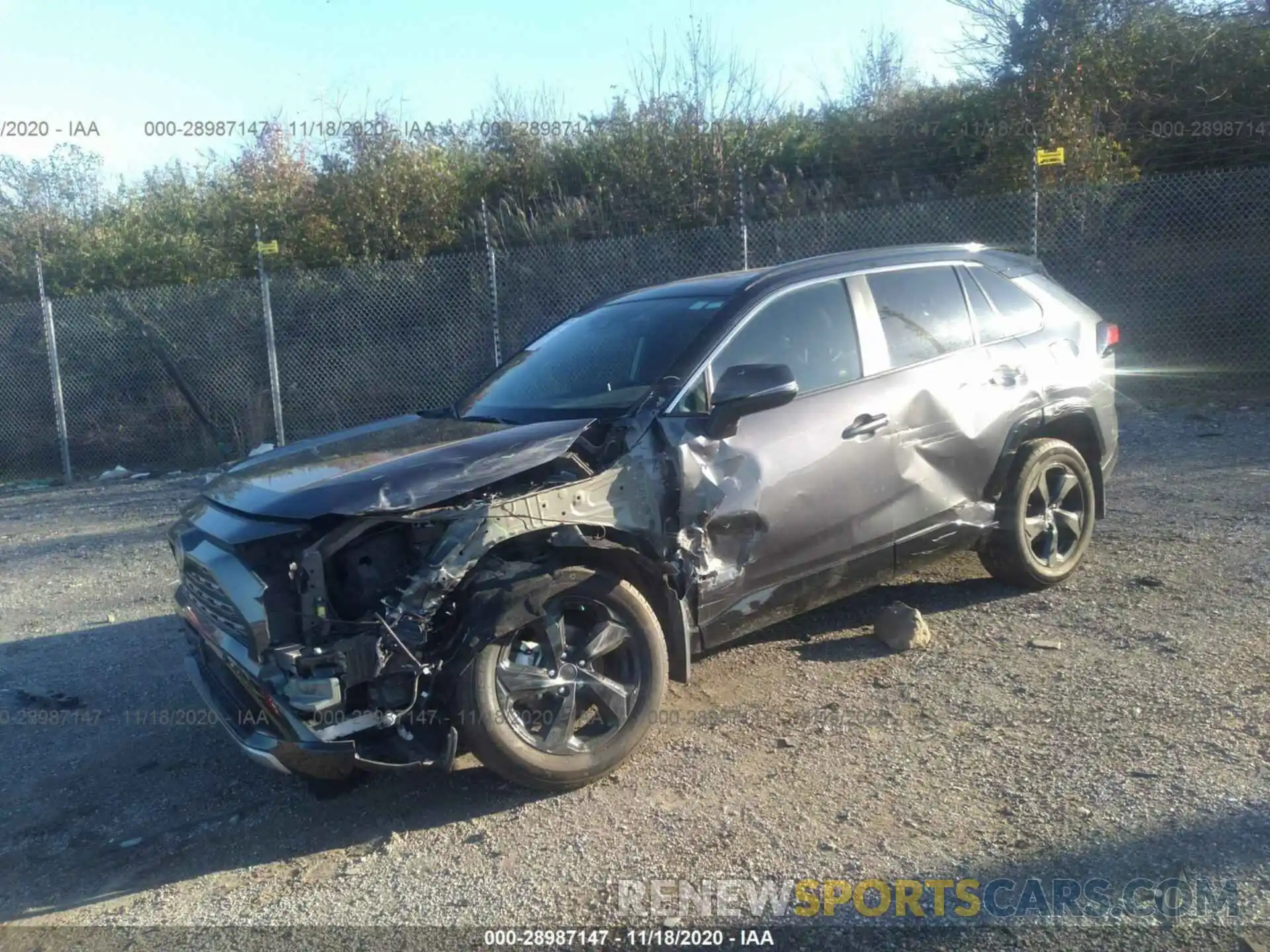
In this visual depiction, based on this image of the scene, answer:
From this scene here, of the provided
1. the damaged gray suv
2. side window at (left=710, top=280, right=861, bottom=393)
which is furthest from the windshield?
side window at (left=710, top=280, right=861, bottom=393)

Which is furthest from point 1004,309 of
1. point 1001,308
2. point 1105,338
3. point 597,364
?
point 597,364

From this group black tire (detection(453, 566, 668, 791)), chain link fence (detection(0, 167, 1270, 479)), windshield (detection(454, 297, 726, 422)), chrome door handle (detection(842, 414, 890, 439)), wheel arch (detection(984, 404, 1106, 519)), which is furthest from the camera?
chain link fence (detection(0, 167, 1270, 479))

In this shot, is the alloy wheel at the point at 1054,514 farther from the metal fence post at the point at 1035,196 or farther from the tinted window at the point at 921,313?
the metal fence post at the point at 1035,196

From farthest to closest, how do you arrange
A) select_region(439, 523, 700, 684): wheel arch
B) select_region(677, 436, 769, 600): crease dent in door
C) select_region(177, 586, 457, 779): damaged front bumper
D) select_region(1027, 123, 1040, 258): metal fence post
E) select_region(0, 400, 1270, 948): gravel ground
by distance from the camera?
select_region(1027, 123, 1040, 258): metal fence post
select_region(677, 436, 769, 600): crease dent in door
select_region(439, 523, 700, 684): wheel arch
select_region(177, 586, 457, 779): damaged front bumper
select_region(0, 400, 1270, 948): gravel ground

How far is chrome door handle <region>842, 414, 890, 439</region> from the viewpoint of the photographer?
182 inches

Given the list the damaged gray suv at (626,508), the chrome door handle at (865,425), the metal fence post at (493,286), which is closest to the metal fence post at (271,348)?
the metal fence post at (493,286)

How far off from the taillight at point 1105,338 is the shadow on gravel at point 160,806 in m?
4.11

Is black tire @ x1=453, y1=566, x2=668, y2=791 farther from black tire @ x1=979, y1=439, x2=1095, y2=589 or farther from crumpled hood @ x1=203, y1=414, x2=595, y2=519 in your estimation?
black tire @ x1=979, y1=439, x2=1095, y2=589

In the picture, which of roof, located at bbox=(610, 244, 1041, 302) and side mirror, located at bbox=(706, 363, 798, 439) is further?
roof, located at bbox=(610, 244, 1041, 302)

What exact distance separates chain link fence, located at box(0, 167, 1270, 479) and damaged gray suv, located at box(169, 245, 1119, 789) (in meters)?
6.38

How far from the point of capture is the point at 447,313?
13008 mm

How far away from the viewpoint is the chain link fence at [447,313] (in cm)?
1177

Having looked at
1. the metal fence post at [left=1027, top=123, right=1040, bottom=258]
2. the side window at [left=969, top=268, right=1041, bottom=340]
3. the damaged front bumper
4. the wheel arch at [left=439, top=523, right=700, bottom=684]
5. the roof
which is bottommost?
the damaged front bumper

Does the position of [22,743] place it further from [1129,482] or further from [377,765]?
[1129,482]
